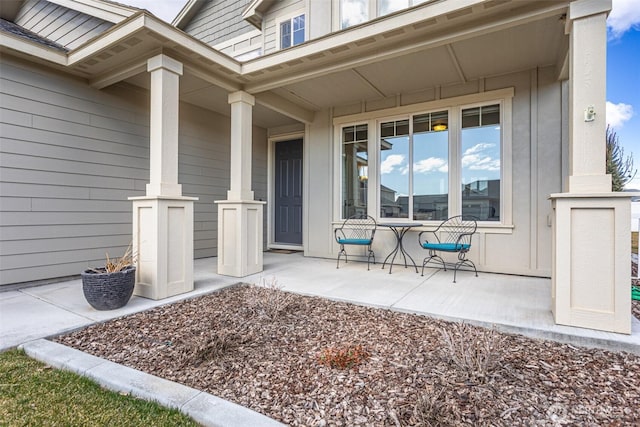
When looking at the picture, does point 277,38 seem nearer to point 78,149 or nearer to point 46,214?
point 78,149

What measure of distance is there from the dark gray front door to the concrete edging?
4.73 metres

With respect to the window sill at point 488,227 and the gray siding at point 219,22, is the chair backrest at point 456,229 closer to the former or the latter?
the window sill at point 488,227

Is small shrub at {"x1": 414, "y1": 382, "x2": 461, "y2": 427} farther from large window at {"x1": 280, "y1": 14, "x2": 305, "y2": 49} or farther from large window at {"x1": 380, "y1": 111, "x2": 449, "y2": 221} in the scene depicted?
large window at {"x1": 280, "y1": 14, "x2": 305, "y2": 49}

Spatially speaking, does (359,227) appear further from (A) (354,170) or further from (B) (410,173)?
(B) (410,173)

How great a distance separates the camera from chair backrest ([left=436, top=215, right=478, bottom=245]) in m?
4.51

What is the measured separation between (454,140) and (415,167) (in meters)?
0.67


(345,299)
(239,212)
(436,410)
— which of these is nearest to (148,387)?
(436,410)

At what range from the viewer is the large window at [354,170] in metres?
5.45

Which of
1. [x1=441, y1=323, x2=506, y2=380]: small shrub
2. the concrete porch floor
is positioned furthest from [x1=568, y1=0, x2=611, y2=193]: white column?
[x1=441, y1=323, x2=506, y2=380]: small shrub

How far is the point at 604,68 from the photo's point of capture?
242 cm

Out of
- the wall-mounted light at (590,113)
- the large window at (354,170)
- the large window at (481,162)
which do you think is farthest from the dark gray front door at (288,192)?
the wall-mounted light at (590,113)

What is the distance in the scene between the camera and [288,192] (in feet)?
22.2

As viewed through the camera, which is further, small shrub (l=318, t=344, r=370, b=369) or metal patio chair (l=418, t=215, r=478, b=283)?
metal patio chair (l=418, t=215, r=478, b=283)

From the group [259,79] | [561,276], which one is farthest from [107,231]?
[561,276]
